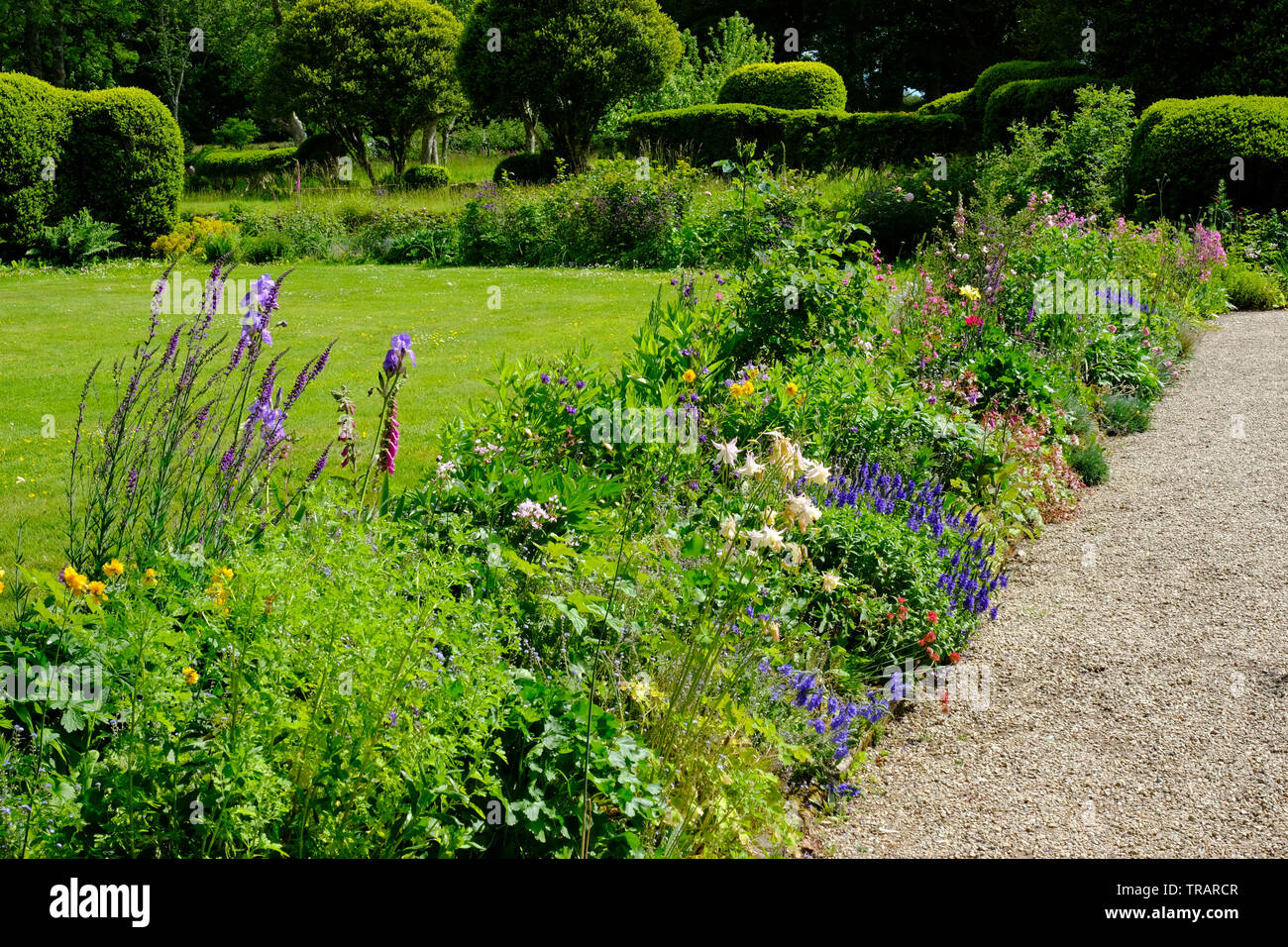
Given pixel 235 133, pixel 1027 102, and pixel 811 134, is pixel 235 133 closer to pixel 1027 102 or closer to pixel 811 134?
pixel 811 134

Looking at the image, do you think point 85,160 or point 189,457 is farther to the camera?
point 85,160

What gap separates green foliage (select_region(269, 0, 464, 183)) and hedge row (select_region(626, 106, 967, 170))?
6.56 meters

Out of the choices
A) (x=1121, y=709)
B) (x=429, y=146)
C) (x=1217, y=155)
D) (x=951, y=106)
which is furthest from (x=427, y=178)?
(x=1121, y=709)

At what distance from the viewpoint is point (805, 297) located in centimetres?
544

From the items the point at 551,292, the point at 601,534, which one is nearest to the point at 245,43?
the point at 551,292

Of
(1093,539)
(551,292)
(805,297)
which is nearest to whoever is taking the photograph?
(1093,539)

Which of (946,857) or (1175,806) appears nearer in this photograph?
(946,857)

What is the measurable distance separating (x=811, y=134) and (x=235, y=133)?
78.0 ft

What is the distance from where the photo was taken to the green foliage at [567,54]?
20.2 meters

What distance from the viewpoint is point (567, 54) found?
66.3 ft

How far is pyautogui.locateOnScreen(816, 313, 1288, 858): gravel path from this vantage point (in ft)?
9.26

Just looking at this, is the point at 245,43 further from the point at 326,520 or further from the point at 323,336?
the point at 326,520

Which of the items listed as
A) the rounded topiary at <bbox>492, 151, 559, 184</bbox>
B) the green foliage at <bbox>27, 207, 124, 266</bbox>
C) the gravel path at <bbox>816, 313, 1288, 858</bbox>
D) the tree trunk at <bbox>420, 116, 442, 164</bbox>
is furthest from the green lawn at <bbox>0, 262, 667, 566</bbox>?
the tree trunk at <bbox>420, 116, 442, 164</bbox>
